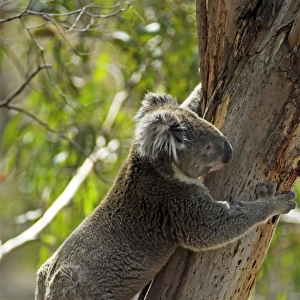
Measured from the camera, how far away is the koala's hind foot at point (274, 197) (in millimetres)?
2459

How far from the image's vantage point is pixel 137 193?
2.71 metres

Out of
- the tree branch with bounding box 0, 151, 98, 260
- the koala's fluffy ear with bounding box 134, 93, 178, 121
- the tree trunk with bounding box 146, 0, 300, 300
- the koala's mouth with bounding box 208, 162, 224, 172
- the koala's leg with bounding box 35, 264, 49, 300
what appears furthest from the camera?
the tree branch with bounding box 0, 151, 98, 260

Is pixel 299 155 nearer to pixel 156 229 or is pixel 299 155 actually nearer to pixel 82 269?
pixel 156 229

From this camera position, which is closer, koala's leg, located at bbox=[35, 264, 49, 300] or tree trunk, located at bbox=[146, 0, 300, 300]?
tree trunk, located at bbox=[146, 0, 300, 300]

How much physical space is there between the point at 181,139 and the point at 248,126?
35cm

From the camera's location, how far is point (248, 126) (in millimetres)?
2480

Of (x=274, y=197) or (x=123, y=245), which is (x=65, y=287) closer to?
(x=123, y=245)

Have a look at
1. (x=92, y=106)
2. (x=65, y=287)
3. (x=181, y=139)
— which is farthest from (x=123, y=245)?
(x=92, y=106)

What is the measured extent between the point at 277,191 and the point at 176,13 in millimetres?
2831

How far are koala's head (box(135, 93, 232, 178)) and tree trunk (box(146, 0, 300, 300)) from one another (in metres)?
0.08

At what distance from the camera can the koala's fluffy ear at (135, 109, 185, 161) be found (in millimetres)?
2625

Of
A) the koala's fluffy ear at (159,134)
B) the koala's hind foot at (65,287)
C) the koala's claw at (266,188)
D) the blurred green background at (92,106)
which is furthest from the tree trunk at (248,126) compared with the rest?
the blurred green background at (92,106)

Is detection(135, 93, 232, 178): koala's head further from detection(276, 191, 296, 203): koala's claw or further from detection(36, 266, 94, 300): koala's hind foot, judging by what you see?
detection(36, 266, 94, 300): koala's hind foot

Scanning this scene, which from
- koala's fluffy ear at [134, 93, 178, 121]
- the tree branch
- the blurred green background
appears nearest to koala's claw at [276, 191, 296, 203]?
koala's fluffy ear at [134, 93, 178, 121]
